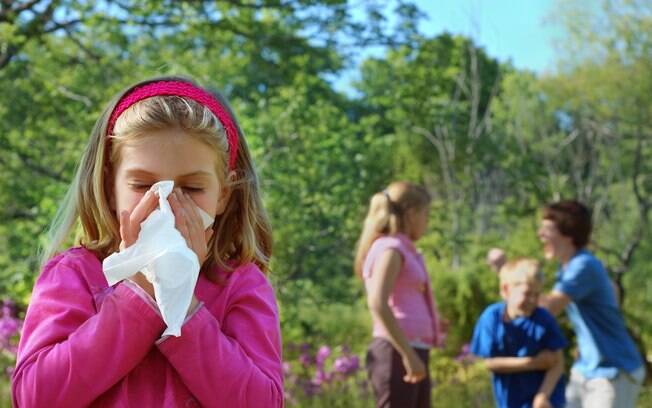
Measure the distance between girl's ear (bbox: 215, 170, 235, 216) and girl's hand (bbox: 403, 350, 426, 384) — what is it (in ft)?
8.73

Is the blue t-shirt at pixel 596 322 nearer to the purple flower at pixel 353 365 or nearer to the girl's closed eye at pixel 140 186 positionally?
the purple flower at pixel 353 365

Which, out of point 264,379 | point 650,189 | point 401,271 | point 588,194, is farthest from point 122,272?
point 650,189

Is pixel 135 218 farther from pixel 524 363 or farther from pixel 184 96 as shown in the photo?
pixel 524 363

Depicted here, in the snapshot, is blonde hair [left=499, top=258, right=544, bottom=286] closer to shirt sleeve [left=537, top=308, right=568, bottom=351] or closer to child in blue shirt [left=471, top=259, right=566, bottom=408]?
child in blue shirt [left=471, top=259, right=566, bottom=408]

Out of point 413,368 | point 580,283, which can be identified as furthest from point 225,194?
point 580,283

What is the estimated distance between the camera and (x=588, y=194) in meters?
20.2

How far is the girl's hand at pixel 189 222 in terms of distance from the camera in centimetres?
139

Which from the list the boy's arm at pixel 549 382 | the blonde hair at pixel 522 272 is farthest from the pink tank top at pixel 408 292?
the boy's arm at pixel 549 382

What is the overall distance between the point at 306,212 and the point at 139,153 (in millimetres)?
5967

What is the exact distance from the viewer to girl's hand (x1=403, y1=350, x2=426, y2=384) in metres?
4.20

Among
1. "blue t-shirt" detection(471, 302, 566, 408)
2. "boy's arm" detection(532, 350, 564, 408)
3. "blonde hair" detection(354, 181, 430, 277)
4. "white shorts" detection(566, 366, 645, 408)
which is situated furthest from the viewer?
"blonde hair" detection(354, 181, 430, 277)

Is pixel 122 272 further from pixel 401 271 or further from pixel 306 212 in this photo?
pixel 306 212

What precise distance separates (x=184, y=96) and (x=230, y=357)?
0.47 meters

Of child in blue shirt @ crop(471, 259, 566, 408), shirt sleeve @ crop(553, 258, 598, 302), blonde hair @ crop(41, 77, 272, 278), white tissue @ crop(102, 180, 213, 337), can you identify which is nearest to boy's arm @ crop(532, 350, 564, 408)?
child in blue shirt @ crop(471, 259, 566, 408)
